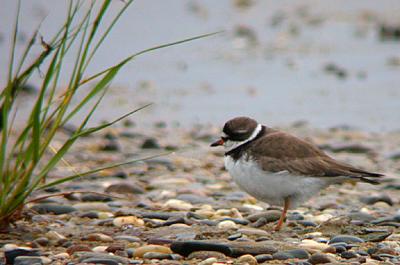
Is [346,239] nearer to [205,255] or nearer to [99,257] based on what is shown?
[205,255]

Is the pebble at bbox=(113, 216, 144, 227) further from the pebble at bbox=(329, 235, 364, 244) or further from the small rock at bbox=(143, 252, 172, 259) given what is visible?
the pebble at bbox=(329, 235, 364, 244)

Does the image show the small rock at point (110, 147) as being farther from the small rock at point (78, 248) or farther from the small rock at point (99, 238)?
the small rock at point (78, 248)

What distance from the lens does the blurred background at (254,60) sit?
39.8 feet

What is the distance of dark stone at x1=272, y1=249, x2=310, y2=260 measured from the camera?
5.27m

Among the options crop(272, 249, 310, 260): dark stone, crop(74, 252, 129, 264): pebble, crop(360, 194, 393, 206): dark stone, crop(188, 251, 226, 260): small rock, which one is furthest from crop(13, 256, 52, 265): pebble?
crop(360, 194, 393, 206): dark stone

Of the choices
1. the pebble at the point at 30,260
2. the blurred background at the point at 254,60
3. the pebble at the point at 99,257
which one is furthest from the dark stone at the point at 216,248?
the blurred background at the point at 254,60

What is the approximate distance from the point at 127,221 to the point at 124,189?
151 centimetres

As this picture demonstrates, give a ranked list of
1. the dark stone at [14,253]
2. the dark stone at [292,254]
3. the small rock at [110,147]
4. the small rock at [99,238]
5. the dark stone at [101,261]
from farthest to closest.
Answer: the small rock at [110,147] → the small rock at [99,238] → the dark stone at [292,254] → the dark stone at [14,253] → the dark stone at [101,261]

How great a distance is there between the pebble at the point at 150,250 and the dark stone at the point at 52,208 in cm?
134

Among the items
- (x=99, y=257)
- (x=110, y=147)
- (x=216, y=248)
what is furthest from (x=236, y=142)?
(x=110, y=147)

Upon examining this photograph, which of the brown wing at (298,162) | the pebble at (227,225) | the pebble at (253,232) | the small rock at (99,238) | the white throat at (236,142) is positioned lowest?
the small rock at (99,238)

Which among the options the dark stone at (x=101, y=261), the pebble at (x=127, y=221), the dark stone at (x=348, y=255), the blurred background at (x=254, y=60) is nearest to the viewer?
the dark stone at (x=101, y=261)

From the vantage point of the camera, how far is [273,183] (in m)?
6.36

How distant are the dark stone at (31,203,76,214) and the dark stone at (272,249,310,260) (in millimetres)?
1866
